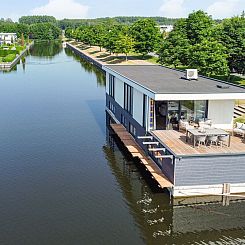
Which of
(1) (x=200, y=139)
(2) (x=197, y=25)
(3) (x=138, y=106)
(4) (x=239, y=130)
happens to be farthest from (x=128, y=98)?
(2) (x=197, y=25)

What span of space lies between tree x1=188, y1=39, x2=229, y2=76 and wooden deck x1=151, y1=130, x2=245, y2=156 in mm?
17982

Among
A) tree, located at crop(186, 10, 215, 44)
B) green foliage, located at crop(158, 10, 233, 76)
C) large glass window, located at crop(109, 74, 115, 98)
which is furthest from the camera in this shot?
tree, located at crop(186, 10, 215, 44)

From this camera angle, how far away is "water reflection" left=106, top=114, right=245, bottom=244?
12941 mm

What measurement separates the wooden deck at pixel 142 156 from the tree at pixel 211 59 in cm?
1439

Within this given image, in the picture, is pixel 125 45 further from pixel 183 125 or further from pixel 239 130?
pixel 239 130

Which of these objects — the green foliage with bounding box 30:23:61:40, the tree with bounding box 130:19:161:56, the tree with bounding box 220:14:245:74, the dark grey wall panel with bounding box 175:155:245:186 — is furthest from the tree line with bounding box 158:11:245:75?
the green foliage with bounding box 30:23:61:40

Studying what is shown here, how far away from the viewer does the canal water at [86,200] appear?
13.0 metres

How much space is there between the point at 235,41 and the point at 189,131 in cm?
2389

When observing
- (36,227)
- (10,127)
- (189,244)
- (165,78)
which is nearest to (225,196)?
(189,244)

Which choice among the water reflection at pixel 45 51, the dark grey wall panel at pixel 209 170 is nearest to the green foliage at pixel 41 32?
the water reflection at pixel 45 51

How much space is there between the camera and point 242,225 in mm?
13742

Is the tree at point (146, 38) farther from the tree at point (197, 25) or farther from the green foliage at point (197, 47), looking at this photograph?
the tree at point (197, 25)

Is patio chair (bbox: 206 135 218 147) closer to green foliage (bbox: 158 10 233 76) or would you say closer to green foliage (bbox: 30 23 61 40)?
green foliage (bbox: 158 10 233 76)

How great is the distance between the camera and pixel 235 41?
37156mm
